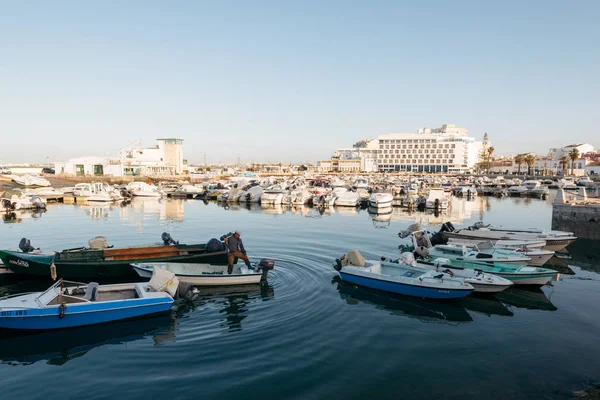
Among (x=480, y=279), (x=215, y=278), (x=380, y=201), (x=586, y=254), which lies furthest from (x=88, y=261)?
(x=380, y=201)

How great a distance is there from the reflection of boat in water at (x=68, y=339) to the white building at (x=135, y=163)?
102451 millimetres

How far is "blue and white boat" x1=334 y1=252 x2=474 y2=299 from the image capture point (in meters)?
15.6

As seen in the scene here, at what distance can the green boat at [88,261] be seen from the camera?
1786 centimetres

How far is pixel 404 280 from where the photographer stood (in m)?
16.4

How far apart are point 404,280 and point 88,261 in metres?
14.6

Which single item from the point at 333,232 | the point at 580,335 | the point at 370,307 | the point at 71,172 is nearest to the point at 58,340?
the point at 370,307

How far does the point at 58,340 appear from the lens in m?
12.4

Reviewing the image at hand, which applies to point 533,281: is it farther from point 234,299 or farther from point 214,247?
point 214,247

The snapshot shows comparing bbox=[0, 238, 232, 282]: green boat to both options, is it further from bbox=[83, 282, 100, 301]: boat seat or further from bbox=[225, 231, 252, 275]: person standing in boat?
bbox=[83, 282, 100, 301]: boat seat

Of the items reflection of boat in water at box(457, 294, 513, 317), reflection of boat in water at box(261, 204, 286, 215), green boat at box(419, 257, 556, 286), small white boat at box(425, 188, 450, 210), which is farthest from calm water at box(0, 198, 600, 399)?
small white boat at box(425, 188, 450, 210)

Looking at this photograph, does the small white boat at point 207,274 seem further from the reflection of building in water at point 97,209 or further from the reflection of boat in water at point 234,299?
the reflection of building in water at point 97,209

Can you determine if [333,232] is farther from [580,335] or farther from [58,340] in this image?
[58,340]

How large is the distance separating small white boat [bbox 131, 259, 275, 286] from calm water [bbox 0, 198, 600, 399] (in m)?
0.49

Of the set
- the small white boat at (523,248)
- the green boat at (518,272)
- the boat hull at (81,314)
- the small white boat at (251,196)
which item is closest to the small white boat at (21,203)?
the small white boat at (251,196)
